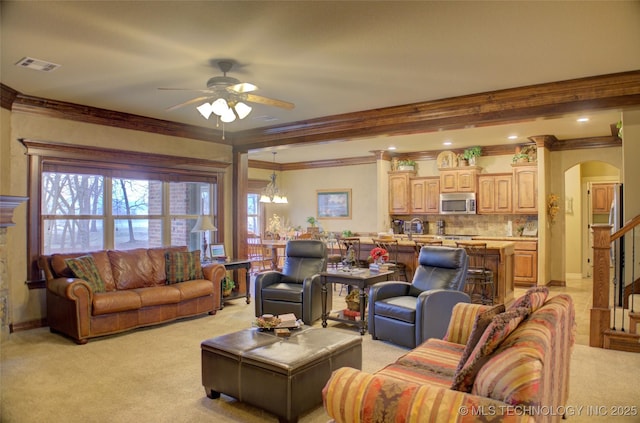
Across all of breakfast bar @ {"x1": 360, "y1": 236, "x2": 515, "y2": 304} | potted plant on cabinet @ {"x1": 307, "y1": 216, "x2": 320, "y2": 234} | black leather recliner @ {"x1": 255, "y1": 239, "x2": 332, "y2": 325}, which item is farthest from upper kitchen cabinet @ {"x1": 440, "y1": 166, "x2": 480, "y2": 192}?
black leather recliner @ {"x1": 255, "y1": 239, "x2": 332, "y2": 325}

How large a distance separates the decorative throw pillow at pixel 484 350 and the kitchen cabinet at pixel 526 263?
682 cm

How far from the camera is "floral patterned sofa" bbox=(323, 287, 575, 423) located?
5.24 feet

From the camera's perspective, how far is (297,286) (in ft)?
18.0

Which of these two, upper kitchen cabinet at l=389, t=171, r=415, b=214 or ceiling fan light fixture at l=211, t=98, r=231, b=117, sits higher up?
ceiling fan light fixture at l=211, t=98, r=231, b=117

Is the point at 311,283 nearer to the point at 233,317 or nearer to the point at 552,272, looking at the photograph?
the point at 233,317

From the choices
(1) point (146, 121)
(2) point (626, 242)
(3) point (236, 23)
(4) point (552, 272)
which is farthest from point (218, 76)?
(4) point (552, 272)

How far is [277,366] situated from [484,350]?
1.41 metres

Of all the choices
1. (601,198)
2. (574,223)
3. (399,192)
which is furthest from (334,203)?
(601,198)

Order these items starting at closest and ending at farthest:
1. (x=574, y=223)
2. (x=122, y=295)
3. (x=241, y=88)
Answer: (x=241, y=88)
(x=122, y=295)
(x=574, y=223)

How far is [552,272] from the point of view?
8.32 m

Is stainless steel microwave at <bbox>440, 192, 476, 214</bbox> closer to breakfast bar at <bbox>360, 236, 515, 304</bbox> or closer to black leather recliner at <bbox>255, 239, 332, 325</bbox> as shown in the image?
breakfast bar at <bbox>360, 236, 515, 304</bbox>

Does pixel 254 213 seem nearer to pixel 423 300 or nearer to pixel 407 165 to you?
pixel 407 165

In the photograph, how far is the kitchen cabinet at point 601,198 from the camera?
9.74 m

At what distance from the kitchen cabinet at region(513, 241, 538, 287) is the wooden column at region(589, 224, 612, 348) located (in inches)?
146
